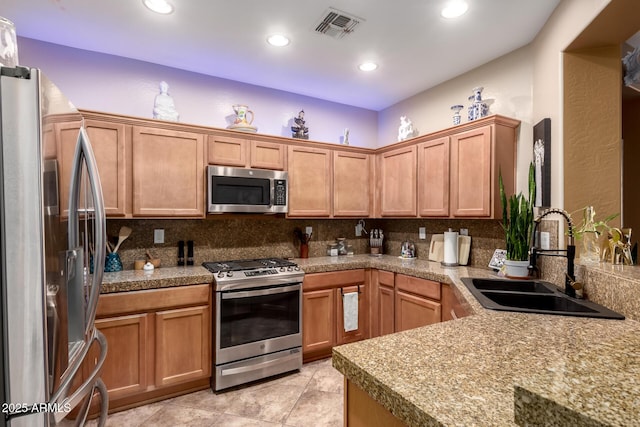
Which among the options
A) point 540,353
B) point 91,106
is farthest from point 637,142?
point 91,106

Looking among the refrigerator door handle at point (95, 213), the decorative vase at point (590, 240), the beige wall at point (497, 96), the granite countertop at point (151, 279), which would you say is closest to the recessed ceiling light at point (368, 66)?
the beige wall at point (497, 96)

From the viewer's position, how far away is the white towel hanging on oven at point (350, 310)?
3.13 meters

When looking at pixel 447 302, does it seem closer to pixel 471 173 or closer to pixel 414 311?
pixel 414 311

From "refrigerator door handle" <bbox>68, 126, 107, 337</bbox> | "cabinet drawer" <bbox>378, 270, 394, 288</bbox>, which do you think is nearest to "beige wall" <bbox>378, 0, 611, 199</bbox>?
"cabinet drawer" <bbox>378, 270, 394, 288</bbox>

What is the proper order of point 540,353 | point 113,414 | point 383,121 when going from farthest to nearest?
point 383,121 → point 113,414 → point 540,353

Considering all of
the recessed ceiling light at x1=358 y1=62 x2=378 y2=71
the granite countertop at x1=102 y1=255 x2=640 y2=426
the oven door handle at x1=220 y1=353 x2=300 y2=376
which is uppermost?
the recessed ceiling light at x1=358 y1=62 x2=378 y2=71

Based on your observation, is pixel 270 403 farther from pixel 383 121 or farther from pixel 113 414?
pixel 383 121

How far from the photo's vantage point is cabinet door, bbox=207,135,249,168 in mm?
2857

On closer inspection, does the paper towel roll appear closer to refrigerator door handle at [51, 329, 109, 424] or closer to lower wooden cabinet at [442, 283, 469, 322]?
lower wooden cabinet at [442, 283, 469, 322]

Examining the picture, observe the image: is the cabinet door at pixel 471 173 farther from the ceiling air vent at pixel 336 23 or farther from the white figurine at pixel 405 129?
the ceiling air vent at pixel 336 23

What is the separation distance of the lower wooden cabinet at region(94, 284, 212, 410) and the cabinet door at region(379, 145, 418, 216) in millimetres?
2067

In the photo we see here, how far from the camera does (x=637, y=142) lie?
10.1 ft

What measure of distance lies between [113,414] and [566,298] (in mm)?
2946

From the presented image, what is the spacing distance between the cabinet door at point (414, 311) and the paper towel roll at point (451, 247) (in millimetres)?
510
